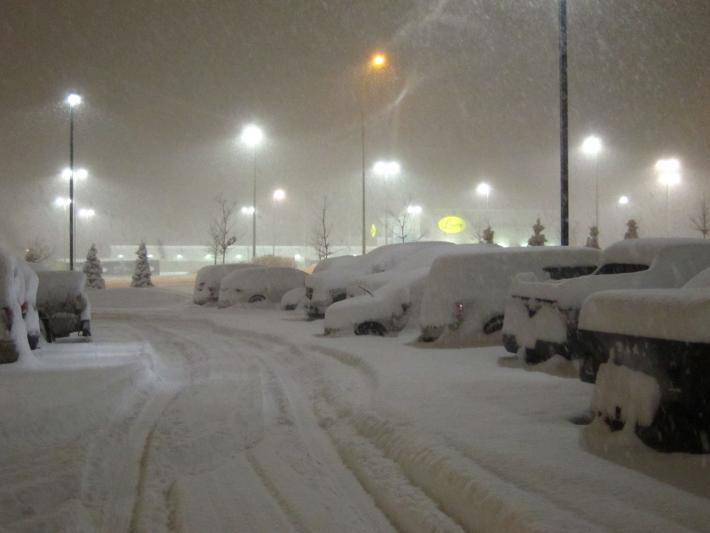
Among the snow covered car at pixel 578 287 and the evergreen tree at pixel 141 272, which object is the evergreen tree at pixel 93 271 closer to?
the evergreen tree at pixel 141 272

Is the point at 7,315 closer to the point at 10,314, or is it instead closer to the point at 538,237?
the point at 10,314

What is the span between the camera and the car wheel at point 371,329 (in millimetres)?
14250

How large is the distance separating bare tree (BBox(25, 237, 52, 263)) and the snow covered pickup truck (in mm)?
41807

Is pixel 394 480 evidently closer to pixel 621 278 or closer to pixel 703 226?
pixel 621 278

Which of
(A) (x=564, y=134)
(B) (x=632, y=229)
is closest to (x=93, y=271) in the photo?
(B) (x=632, y=229)

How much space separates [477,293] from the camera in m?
Answer: 12.0

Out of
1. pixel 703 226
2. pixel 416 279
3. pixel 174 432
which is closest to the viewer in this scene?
pixel 174 432

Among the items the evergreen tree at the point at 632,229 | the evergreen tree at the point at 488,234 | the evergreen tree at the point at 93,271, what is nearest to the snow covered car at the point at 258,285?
the evergreen tree at the point at 488,234

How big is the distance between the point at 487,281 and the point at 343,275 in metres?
7.09

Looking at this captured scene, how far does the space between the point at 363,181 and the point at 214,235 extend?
2192 cm

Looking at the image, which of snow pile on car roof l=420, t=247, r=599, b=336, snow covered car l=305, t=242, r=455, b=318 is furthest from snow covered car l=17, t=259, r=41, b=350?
snow covered car l=305, t=242, r=455, b=318

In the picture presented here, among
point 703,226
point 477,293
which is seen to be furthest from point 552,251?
point 703,226

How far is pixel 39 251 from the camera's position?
148 feet

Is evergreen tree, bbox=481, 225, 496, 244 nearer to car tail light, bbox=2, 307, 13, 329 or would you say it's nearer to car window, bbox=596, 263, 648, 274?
car window, bbox=596, 263, 648, 274
